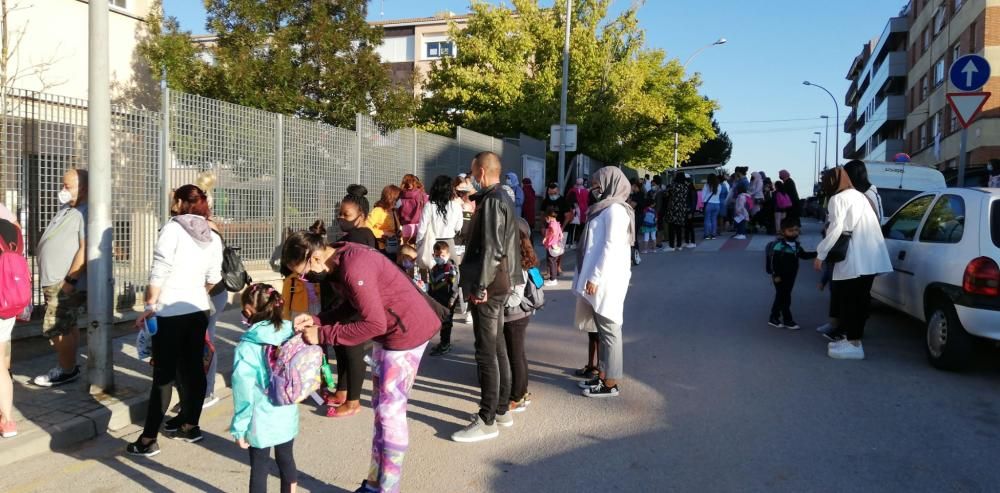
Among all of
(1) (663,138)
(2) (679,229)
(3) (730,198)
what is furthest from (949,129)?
(2) (679,229)

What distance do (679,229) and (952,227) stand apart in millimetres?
9249

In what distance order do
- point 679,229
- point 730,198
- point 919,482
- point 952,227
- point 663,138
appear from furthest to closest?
point 663,138, point 730,198, point 679,229, point 952,227, point 919,482

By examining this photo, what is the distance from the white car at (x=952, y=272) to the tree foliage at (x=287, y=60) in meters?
11.1

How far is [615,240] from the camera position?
533 cm

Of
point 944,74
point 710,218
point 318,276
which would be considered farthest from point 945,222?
point 944,74

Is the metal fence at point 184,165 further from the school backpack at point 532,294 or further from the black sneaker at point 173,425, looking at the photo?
the school backpack at point 532,294

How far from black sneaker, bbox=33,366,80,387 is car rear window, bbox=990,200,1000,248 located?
25.4 feet

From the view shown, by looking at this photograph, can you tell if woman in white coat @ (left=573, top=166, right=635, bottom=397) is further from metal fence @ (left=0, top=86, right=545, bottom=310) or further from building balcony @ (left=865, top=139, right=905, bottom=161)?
building balcony @ (left=865, top=139, right=905, bottom=161)

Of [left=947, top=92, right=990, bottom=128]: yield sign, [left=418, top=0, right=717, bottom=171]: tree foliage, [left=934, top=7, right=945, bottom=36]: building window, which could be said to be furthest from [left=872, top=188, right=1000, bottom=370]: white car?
[left=934, top=7, right=945, bottom=36]: building window

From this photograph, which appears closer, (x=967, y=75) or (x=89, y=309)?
(x=89, y=309)

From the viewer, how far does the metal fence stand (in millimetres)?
6781

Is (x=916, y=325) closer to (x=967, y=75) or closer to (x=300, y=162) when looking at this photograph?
(x=967, y=75)

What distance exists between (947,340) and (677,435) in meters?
2.87

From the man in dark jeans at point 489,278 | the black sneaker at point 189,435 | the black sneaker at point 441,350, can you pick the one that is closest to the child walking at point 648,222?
the black sneaker at point 441,350
